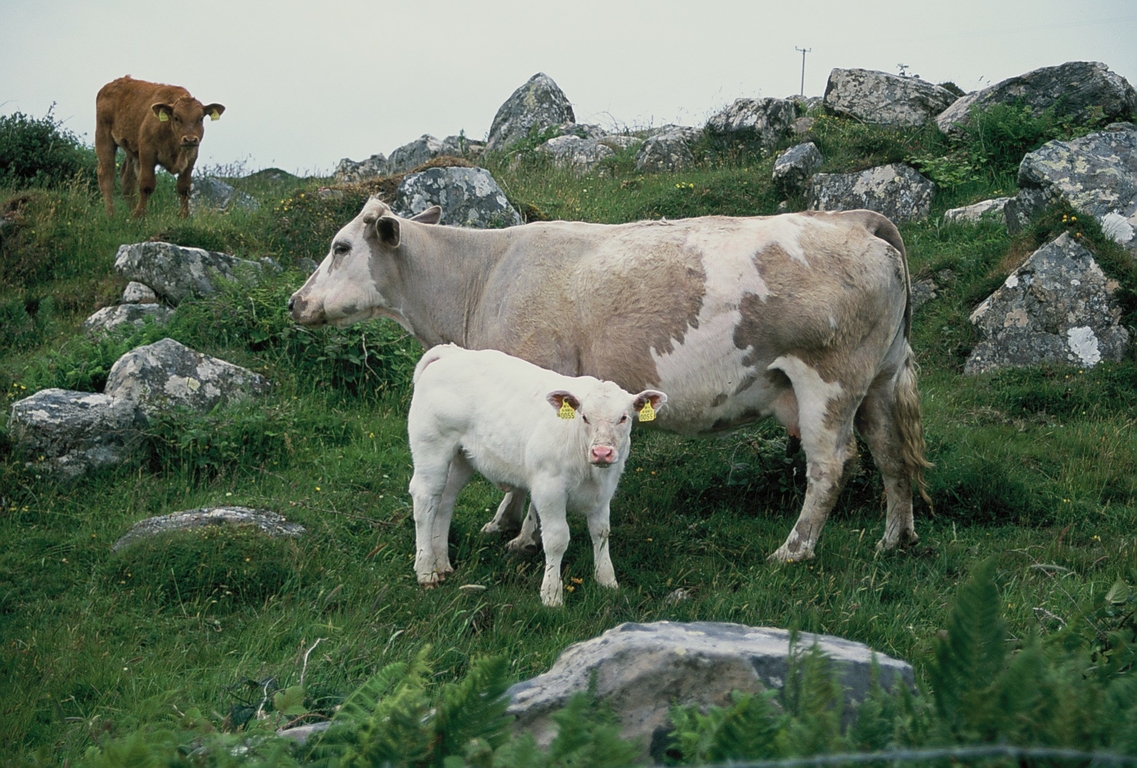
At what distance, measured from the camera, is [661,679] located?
369cm

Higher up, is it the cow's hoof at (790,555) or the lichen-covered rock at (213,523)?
the lichen-covered rock at (213,523)

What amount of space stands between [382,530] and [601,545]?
6.51 feet

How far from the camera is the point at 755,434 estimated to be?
9.60 m

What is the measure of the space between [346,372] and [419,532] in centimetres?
421

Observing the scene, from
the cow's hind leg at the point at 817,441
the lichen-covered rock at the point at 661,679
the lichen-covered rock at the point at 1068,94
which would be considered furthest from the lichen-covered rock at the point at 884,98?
the lichen-covered rock at the point at 661,679

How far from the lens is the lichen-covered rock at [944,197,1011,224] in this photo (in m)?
14.5

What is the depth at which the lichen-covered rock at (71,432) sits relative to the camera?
27.7ft

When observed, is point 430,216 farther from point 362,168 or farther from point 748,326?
point 362,168

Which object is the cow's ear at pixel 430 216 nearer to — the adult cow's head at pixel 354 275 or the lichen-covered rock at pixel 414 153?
the adult cow's head at pixel 354 275

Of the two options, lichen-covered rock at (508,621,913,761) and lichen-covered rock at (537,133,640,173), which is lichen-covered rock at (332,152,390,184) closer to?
lichen-covered rock at (537,133,640,173)

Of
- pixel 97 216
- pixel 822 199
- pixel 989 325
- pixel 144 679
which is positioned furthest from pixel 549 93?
pixel 144 679

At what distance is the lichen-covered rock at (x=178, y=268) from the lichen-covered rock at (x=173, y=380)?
8.21 ft

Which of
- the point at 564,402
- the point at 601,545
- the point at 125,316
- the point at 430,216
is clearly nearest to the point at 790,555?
the point at 601,545

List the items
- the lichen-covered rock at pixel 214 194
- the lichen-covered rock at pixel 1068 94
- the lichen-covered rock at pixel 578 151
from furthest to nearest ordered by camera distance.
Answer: the lichen-covered rock at pixel 578 151 < the lichen-covered rock at pixel 214 194 < the lichen-covered rock at pixel 1068 94
